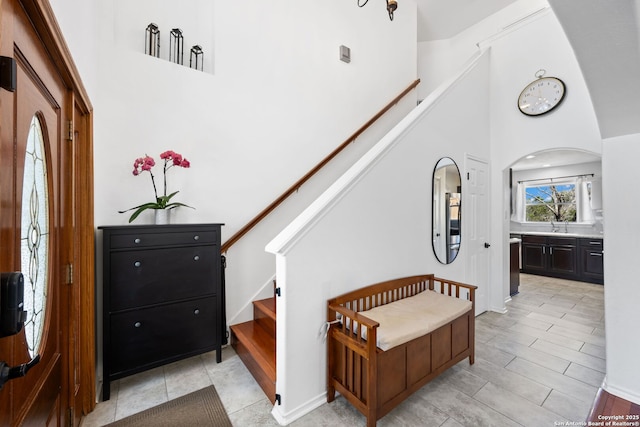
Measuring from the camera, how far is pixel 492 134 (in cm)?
381

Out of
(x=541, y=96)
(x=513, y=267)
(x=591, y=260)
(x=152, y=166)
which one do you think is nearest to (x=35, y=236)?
(x=152, y=166)

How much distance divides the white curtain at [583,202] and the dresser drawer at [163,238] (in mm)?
7345

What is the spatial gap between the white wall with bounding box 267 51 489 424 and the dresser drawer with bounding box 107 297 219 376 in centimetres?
84

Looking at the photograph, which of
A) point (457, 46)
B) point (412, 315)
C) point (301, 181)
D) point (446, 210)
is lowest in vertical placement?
point (412, 315)

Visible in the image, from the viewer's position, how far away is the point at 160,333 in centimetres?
204

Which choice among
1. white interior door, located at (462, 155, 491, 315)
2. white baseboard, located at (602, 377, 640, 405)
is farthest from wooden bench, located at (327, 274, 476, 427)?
white interior door, located at (462, 155, 491, 315)

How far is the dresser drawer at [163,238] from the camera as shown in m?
1.91

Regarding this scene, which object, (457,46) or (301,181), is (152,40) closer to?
(301,181)

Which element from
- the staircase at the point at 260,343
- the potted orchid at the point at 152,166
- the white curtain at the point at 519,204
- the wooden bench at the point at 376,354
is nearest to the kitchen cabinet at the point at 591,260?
the white curtain at the point at 519,204

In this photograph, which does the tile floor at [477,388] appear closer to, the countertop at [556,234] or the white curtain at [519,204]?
the countertop at [556,234]

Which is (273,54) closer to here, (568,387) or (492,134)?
(492,134)

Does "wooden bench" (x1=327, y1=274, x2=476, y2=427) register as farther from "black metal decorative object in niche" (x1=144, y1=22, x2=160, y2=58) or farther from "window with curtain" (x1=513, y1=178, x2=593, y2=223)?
"window with curtain" (x1=513, y1=178, x2=593, y2=223)

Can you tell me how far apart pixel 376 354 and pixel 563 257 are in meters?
6.04

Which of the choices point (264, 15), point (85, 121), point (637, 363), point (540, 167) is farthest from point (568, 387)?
point (540, 167)
